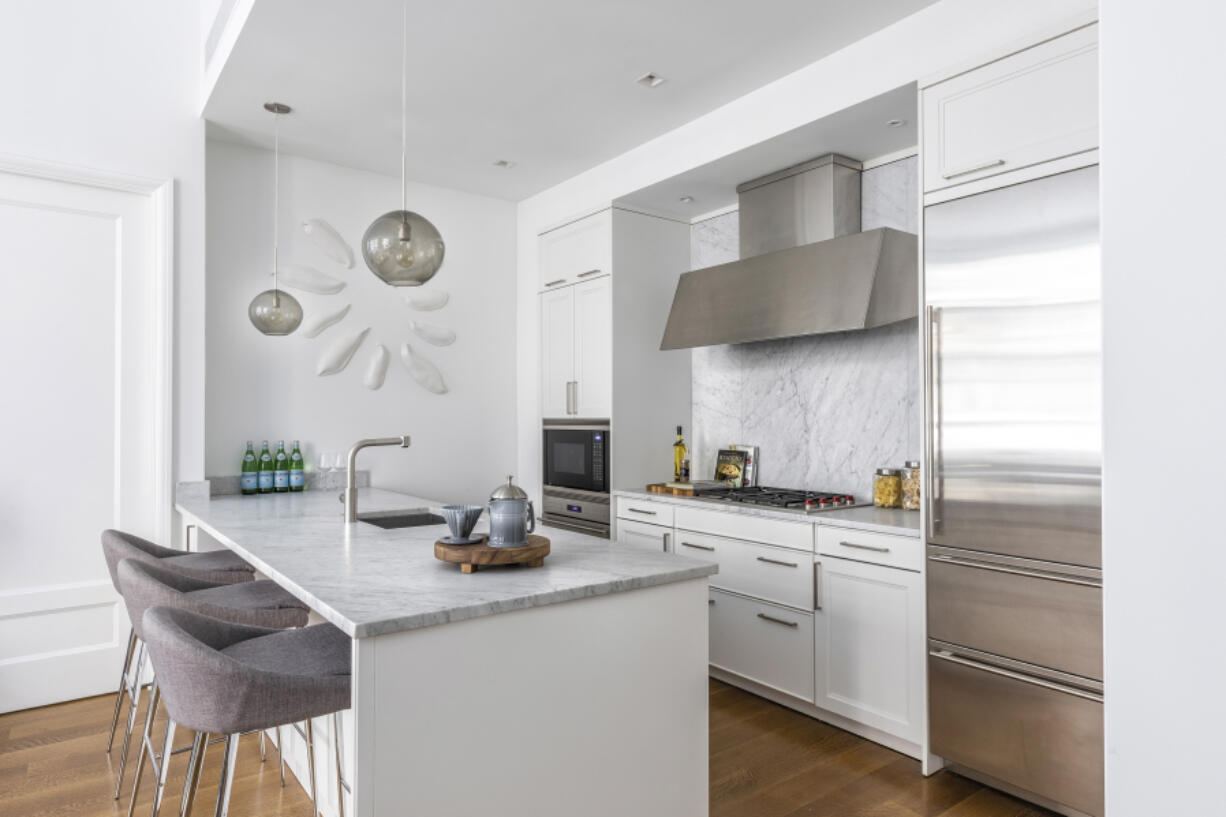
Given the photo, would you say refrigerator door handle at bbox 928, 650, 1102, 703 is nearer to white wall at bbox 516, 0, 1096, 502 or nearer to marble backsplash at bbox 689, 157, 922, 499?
marble backsplash at bbox 689, 157, 922, 499

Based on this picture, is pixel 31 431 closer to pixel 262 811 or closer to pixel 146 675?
pixel 146 675

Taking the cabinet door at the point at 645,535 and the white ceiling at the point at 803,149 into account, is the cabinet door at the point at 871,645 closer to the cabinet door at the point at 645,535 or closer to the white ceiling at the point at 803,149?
the cabinet door at the point at 645,535

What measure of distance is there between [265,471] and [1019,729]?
142 inches

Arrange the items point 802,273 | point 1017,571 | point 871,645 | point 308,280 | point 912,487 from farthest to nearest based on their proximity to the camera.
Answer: point 308,280 < point 802,273 < point 912,487 < point 871,645 < point 1017,571

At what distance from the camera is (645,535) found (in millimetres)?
3893

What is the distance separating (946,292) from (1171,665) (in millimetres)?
2283

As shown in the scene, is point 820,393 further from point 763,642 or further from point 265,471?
point 265,471

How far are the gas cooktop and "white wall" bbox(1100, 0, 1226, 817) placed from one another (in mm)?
2634

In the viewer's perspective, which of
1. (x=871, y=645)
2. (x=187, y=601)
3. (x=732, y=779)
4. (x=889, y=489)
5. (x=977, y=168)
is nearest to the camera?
(x=187, y=601)

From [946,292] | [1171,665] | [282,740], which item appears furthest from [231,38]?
[1171,665]

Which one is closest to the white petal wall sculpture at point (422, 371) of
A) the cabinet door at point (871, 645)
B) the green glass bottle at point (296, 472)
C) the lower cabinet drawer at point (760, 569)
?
the green glass bottle at point (296, 472)

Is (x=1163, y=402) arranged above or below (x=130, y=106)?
below

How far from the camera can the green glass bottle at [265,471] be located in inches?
152

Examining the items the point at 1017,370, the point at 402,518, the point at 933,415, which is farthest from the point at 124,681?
the point at 1017,370
